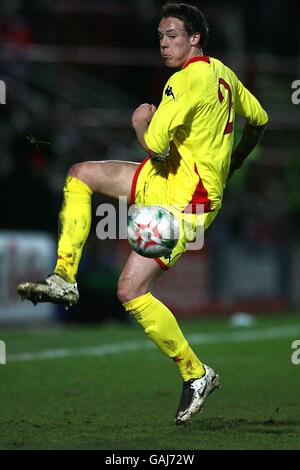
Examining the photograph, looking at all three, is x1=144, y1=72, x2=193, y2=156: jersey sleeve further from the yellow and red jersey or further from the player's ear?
the player's ear

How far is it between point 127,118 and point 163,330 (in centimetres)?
1024

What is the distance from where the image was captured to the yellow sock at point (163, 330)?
22.0 feet

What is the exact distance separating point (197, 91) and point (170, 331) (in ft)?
4.69

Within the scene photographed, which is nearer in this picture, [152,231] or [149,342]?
[152,231]

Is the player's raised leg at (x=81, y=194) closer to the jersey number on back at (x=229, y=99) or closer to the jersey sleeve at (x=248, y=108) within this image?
the jersey number on back at (x=229, y=99)

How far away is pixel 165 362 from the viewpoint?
437 inches

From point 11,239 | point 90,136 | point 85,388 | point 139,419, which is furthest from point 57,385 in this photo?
point 90,136

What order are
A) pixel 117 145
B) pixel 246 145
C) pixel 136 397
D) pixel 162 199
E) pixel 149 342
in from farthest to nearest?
pixel 117 145, pixel 149 342, pixel 136 397, pixel 246 145, pixel 162 199

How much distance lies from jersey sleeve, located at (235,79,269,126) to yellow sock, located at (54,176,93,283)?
44.4 inches

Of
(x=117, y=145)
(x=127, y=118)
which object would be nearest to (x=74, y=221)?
(x=117, y=145)

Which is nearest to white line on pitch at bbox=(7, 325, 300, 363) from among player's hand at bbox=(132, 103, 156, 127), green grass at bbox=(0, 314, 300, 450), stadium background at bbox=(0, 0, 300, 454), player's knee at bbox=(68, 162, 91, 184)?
green grass at bbox=(0, 314, 300, 450)

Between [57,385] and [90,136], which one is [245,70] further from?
[57,385]

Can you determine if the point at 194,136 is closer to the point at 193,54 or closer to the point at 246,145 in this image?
the point at 193,54

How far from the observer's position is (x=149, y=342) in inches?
506
